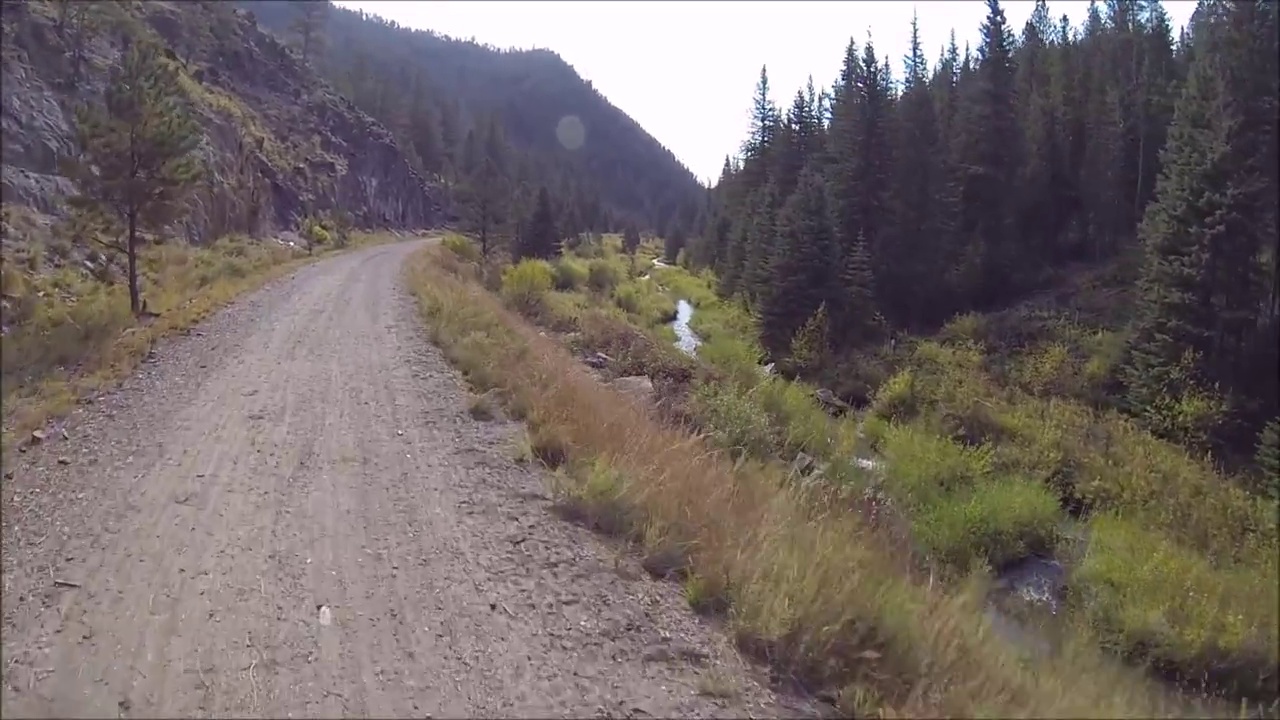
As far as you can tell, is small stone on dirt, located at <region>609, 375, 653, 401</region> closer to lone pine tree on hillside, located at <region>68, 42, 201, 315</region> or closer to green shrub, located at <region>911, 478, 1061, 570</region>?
green shrub, located at <region>911, 478, 1061, 570</region>

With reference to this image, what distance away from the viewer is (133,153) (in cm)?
1933

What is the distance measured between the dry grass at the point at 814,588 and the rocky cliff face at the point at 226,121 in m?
6.45

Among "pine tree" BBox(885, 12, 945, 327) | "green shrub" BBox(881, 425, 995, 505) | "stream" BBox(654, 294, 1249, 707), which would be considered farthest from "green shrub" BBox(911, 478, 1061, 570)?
"pine tree" BBox(885, 12, 945, 327)

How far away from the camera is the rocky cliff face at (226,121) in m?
28.1

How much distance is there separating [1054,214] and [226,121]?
47.9 meters

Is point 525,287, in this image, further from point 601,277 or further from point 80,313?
point 601,277

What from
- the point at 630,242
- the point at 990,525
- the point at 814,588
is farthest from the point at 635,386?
the point at 630,242

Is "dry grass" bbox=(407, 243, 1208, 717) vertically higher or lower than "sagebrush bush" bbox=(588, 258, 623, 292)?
lower

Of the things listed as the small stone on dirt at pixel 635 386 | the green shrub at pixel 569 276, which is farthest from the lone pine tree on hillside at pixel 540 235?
the small stone on dirt at pixel 635 386

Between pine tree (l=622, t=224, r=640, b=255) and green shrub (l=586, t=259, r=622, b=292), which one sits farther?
pine tree (l=622, t=224, r=640, b=255)

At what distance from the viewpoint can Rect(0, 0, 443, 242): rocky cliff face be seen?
2812cm

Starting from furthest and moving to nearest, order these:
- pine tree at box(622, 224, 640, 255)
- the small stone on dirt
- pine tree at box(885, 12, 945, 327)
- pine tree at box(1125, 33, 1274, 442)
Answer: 1. pine tree at box(622, 224, 640, 255)
2. pine tree at box(885, 12, 945, 327)
3. the small stone on dirt
4. pine tree at box(1125, 33, 1274, 442)

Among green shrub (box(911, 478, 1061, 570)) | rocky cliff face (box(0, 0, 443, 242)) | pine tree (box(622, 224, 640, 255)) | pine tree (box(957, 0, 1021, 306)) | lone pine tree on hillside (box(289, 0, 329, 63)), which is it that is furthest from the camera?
lone pine tree on hillside (box(289, 0, 329, 63))

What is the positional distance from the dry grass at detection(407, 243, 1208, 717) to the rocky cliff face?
6.45 metres
